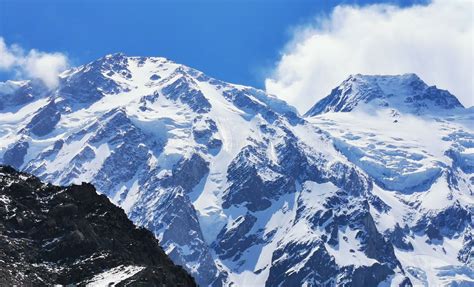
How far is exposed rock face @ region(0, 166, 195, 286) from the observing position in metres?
172

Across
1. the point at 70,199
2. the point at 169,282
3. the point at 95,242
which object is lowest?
the point at 169,282

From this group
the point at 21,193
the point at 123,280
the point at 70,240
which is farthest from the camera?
the point at 21,193

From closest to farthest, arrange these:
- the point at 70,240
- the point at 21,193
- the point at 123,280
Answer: the point at 123,280 < the point at 70,240 < the point at 21,193

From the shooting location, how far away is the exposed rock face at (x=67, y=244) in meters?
172

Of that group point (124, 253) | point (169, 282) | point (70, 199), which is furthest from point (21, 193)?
point (169, 282)

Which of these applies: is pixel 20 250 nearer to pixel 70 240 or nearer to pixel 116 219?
pixel 70 240

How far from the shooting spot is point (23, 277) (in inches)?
6649

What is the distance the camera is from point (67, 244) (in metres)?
181

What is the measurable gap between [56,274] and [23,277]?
6944 mm

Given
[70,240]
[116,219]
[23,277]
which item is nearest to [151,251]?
[116,219]

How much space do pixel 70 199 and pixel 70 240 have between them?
14.8 meters

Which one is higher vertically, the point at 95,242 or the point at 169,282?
the point at 95,242

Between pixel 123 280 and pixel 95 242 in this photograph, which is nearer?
pixel 123 280

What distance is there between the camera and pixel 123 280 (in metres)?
168
